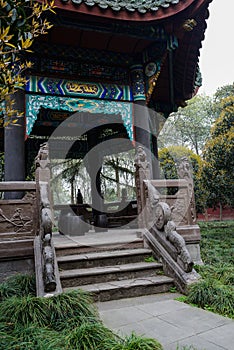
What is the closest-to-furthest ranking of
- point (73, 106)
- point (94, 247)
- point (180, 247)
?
point (180, 247)
point (94, 247)
point (73, 106)

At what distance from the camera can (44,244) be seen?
13.1 feet

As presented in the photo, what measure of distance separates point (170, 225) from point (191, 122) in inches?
1218

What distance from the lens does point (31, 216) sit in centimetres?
477

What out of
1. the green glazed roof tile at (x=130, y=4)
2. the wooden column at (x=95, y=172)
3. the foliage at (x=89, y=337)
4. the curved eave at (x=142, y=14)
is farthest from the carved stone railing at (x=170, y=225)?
the wooden column at (x=95, y=172)

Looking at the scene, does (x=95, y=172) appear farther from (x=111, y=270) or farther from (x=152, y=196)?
(x=111, y=270)

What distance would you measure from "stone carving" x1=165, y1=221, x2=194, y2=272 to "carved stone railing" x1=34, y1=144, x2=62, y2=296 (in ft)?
5.43

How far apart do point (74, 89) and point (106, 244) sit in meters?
3.16

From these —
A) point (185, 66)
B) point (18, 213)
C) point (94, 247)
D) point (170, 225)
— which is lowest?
point (94, 247)

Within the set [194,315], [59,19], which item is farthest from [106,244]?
[59,19]

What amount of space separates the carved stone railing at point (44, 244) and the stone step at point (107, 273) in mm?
270

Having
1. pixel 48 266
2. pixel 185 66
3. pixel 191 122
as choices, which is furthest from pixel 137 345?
pixel 191 122

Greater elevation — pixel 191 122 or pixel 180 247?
pixel 191 122

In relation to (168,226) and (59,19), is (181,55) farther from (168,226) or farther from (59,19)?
(168,226)

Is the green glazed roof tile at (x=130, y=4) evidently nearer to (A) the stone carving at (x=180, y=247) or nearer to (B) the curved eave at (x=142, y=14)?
(B) the curved eave at (x=142, y=14)
